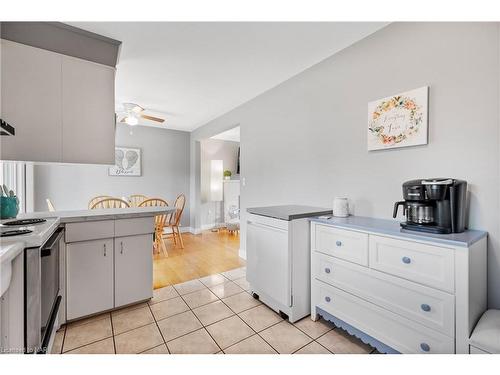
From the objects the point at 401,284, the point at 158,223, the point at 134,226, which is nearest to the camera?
the point at 401,284

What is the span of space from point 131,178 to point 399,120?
14.9ft

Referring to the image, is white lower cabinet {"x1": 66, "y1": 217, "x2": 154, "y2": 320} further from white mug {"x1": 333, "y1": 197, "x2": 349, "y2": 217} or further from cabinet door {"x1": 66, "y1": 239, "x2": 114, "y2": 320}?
white mug {"x1": 333, "y1": 197, "x2": 349, "y2": 217}

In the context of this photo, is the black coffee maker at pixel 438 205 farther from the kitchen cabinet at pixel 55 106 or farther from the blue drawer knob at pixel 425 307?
the kitchen cabinet at pixel 55 106

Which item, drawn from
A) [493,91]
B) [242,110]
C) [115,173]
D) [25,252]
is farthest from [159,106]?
[493,91]

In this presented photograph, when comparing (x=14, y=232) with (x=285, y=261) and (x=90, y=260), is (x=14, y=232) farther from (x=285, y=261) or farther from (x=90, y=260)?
(x=285, y=261)

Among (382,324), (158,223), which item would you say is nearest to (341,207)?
(382,324)

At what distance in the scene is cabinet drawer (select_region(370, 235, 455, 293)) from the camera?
119 cm

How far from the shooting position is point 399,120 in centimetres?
171

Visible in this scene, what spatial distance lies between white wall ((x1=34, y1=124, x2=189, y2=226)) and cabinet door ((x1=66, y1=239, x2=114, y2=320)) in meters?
2.76

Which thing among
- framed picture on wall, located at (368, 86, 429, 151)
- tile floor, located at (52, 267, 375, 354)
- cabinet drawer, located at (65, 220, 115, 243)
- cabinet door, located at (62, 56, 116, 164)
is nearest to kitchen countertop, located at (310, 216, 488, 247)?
framed picture on wall, located at (368, 86, 429, 151)

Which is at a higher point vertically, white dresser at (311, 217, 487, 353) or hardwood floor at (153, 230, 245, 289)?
→ white dresser at (311, 217, 487, 353)

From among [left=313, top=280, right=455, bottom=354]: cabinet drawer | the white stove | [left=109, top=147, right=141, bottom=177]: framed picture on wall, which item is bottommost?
[left=313, top=280, right=455, bottom=354]: cabinet drawer

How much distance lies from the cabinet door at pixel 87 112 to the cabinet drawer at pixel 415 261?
2257mm

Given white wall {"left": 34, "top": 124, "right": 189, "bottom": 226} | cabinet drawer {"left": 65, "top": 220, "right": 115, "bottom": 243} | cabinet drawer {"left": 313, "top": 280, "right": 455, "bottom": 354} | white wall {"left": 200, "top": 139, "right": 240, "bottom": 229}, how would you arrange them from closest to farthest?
cabinet drawer {"left": 313, "top": 280, "right": 455, "bottom": 354}
cabinet drawer {"left": 65, "top": 220, "right": 115, "bottom": 243}
white wall {"left": 34, "top": 124, "right": 189, "bottom": 226}
white wall {"left": 200, "top": 139, "right": 240, "bottom": 229}
